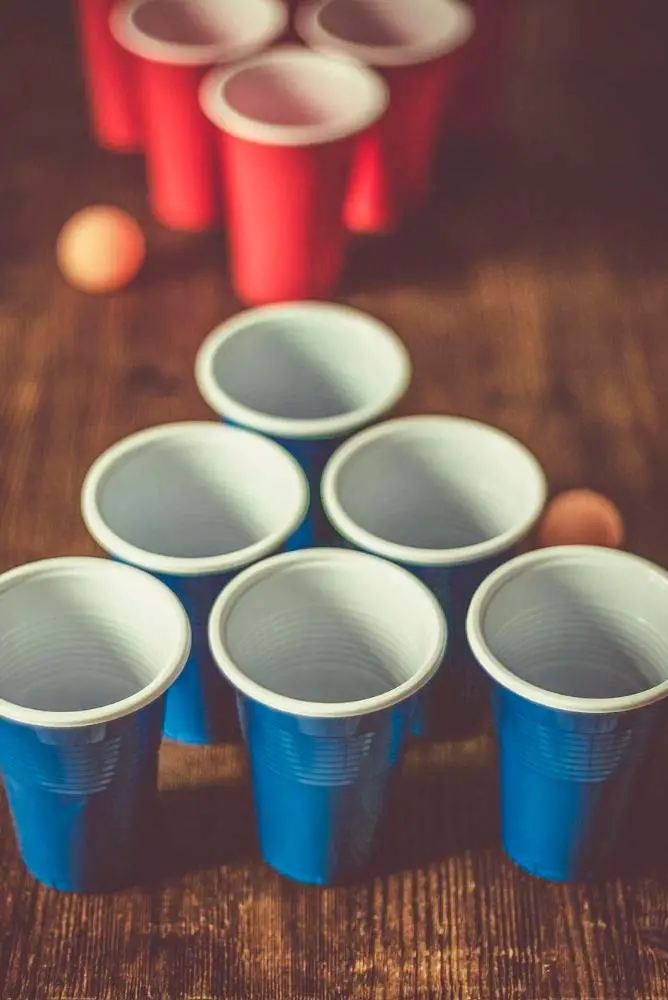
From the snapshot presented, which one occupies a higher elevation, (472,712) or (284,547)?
(284,547)

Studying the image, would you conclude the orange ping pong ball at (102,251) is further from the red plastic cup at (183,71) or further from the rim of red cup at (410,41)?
the rim of red cup at (410,41)

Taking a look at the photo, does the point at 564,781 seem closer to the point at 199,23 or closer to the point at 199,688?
the point at 199,688

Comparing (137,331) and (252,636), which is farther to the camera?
(137,331)

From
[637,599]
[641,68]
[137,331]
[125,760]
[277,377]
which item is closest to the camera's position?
[125,760]

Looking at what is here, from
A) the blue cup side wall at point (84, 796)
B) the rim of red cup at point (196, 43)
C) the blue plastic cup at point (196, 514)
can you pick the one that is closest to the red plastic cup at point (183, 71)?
the rim of red cup at point (196, 43)

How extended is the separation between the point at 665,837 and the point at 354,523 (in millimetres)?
354

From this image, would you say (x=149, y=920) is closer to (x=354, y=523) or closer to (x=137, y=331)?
(x=354, y=523)

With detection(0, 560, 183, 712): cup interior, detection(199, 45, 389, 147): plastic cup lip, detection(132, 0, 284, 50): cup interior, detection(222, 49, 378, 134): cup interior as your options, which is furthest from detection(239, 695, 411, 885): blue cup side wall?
detection(132, 0, 284, 50): cup interior

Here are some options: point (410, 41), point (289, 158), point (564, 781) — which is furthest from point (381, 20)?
point (564, 781)

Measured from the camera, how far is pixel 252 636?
0.96m

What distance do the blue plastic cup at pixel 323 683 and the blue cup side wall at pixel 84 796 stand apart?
0.26 ft

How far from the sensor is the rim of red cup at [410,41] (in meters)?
1.48

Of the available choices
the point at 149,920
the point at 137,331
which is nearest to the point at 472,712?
the point at 149,920

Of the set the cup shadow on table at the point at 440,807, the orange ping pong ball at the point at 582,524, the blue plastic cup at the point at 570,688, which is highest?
the blue plastic cup at the point at 570,688
